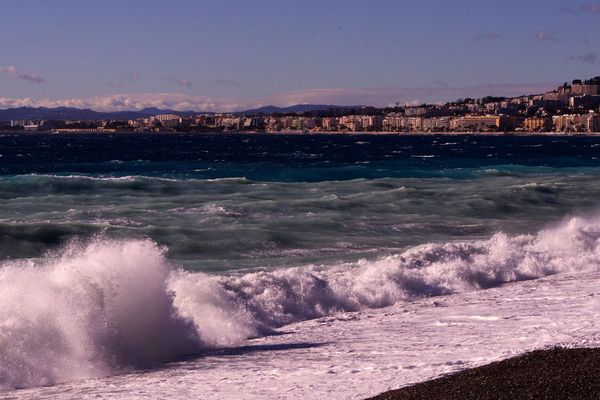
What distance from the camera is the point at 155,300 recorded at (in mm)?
14031

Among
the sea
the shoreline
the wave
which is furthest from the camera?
the wave

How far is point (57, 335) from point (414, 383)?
4540mm

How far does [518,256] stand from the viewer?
848 inches

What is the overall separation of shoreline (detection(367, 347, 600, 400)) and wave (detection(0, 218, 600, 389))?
12.8 ft

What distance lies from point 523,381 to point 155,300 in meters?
5.66

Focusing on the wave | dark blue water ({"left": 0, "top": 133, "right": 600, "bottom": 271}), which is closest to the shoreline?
the wave

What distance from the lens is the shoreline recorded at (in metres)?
9.88

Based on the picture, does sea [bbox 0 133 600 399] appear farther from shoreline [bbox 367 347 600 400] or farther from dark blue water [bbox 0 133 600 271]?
shoreline [bbox 367 347 600 400]

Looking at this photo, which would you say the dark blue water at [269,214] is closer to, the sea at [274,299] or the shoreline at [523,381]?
the sea at [274,299]

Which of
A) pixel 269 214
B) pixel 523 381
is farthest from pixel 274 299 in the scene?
pixel 269 214

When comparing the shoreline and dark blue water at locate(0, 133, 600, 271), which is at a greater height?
the shoreline

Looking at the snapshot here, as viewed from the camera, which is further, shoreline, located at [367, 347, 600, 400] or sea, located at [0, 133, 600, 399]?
sea, located at [0, 133, 600, 399]

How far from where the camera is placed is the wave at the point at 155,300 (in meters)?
12.3

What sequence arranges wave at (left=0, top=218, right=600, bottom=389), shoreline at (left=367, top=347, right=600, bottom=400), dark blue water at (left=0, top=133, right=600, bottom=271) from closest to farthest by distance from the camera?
shoreline at (left=367, top=347, right=600, bottom=400) → wave at (left=0, top=218, right=600, bottom=389) → dark blue water at (left=0, top=133, right=600, bottom=271)
